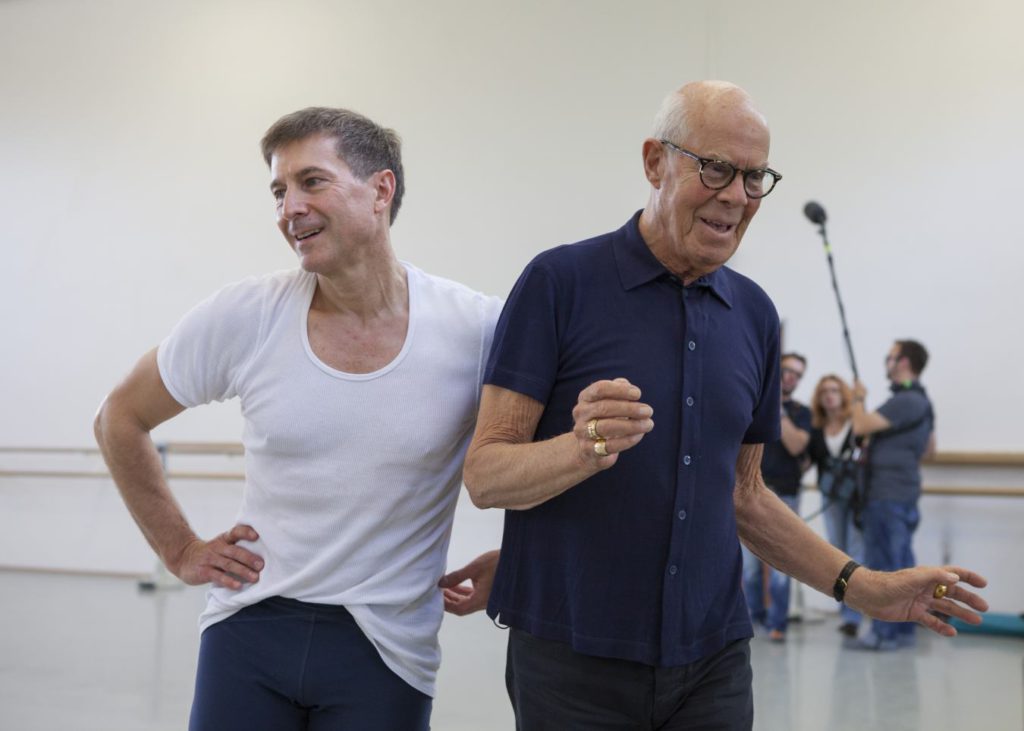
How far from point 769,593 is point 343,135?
534 cm

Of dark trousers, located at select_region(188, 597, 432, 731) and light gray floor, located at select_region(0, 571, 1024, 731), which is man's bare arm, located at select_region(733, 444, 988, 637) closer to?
dark trousers, located at select_region(188, 597, 432, 731)

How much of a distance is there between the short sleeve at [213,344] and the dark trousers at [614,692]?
619 millimetres

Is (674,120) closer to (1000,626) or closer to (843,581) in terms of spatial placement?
(843,581)

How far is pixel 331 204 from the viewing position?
176 centimetres

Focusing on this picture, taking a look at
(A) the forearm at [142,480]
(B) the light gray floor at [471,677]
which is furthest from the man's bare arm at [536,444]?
(B) the light gray floor at [471,677]

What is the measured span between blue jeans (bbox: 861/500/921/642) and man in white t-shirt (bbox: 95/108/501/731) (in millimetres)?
4932

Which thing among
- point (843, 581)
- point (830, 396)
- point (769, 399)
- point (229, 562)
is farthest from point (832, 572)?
point (830, 396)

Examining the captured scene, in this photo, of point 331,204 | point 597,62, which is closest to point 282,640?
point 331,204

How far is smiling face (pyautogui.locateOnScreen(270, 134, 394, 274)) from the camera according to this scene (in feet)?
5.78

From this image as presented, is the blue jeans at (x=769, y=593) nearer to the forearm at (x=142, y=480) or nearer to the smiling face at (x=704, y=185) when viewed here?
the forearm at (x=142, y=480)

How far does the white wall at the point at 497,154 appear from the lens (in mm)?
7199

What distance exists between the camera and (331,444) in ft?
5.65

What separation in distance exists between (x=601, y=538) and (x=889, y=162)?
21.1ft

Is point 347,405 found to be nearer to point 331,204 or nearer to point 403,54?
point 331,204
